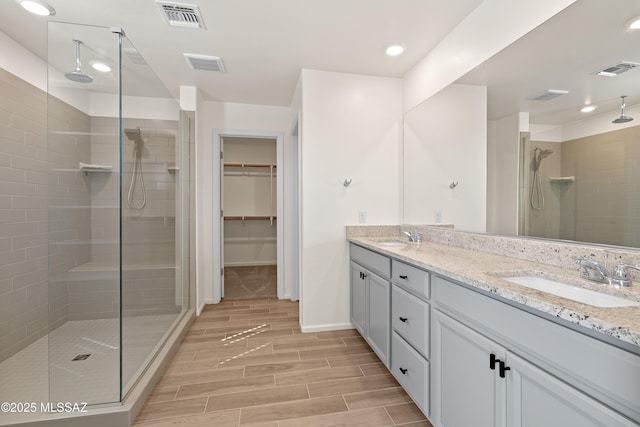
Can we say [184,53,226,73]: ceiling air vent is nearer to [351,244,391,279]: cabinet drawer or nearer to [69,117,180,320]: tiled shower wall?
[69,117,180,320]: tiled shower wall

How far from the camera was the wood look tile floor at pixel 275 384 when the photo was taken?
1636 mm

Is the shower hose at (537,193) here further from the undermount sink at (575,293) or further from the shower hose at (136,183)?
the shower hose at (136,183)

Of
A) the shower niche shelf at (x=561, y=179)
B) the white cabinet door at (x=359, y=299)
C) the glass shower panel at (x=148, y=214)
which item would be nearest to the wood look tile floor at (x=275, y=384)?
the white cabinet door at (x=359, y=299)

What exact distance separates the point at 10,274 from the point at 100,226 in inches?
46.2

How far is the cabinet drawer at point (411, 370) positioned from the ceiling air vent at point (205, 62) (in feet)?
8.97

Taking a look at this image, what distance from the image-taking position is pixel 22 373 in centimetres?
190

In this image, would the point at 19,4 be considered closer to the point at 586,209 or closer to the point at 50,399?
the point at 50,399

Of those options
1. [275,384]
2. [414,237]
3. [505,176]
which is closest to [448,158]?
[505,176]

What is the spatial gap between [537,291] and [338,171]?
2020mm

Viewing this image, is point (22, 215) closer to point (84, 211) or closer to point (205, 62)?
point (84, 211)

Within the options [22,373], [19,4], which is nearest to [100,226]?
[22,373]

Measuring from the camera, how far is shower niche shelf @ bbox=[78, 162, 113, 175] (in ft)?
5.45

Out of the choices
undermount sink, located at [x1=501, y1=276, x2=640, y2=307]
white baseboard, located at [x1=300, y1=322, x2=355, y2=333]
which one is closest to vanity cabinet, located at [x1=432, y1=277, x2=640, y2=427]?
undermount sink, located at [x1=501, y1=276, x2=640, y2=307]

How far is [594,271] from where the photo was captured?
1.16 metres
